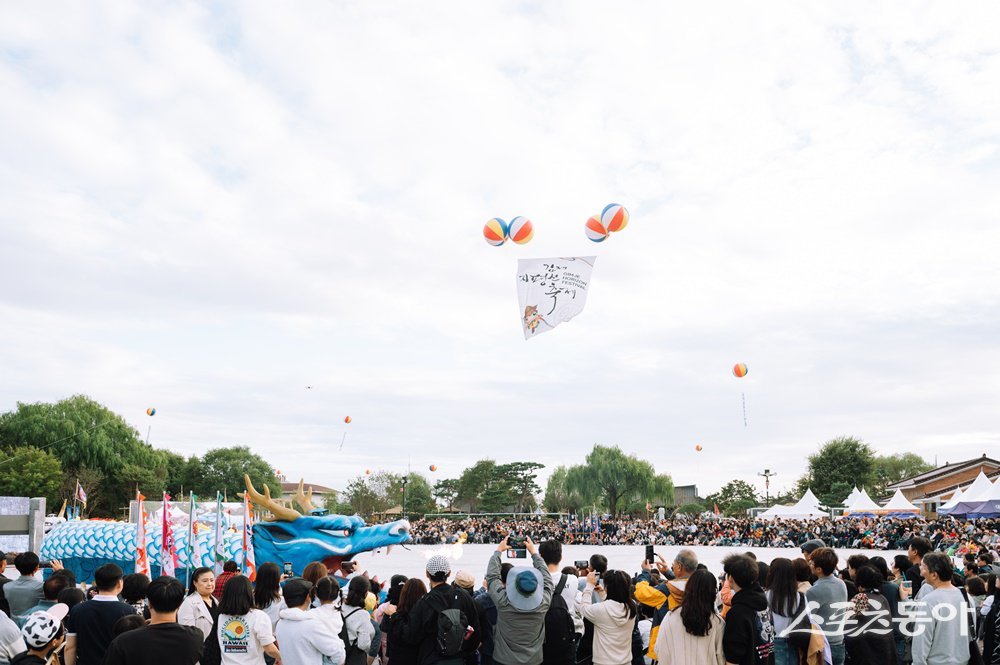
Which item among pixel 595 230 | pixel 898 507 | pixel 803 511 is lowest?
pixel 803 511

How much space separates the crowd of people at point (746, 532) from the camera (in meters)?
28.8

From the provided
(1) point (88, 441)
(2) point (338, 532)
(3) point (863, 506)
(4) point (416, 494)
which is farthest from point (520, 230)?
(4) point (416, 494)

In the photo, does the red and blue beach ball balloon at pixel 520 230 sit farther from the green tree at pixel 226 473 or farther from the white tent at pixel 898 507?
the green tree at pixel 226 473

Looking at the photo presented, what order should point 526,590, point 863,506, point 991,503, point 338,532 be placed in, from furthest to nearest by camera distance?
point 863,506 < point 991,503 < point 338,532 < point 526,590

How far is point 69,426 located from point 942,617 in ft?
159

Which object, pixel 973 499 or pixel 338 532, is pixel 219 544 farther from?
pixel 973 499

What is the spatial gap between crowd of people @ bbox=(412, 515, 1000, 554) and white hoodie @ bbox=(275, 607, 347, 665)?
2146 cm

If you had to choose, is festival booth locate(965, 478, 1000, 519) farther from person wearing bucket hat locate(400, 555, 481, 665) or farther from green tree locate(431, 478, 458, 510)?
green tree locate(431, 478, 458, 510)

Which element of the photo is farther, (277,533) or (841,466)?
(841,466)

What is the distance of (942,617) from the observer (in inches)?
196

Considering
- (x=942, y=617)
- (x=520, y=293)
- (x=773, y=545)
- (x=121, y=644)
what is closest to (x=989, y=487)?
(x=773, y=545)

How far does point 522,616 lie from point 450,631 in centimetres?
46

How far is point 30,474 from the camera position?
126 feet

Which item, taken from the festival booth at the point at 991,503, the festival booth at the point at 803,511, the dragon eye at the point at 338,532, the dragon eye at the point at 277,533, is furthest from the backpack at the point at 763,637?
the festival booth at the point at 803,511
